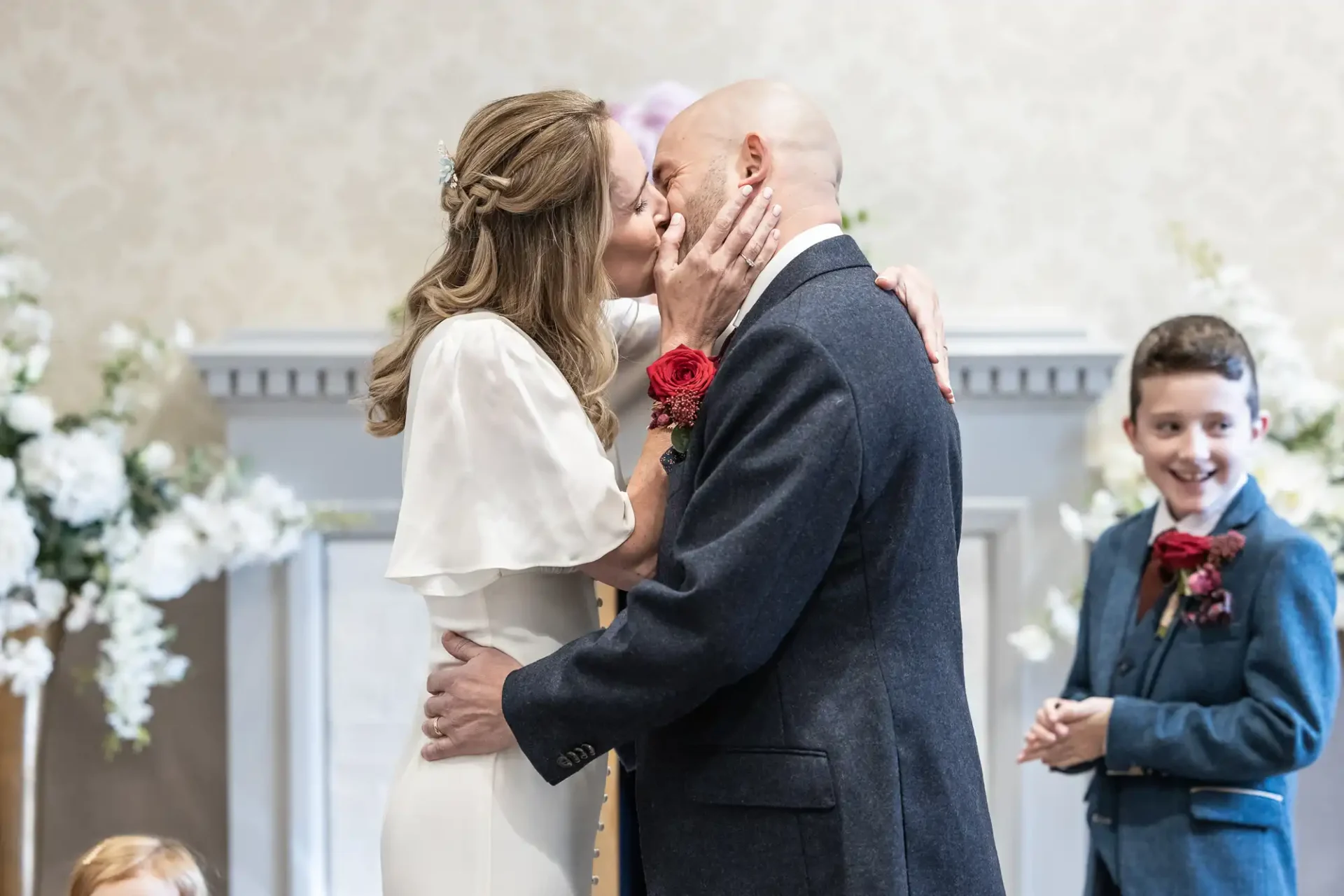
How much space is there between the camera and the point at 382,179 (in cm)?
337

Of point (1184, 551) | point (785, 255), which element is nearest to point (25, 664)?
point (785, 255)

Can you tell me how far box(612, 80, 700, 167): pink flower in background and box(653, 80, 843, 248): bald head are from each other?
97 centimetres

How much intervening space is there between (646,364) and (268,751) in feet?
5.25

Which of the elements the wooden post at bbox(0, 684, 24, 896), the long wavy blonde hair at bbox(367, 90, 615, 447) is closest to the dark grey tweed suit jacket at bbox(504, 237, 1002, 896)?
the long wavy blonde hair at bbox(367, 90, 615, 447)

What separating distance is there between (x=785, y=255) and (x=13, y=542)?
1773 mm

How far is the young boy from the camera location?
2221mm

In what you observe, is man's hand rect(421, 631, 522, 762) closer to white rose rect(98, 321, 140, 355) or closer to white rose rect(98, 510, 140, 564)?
white rose rect(98, 510, 140, 564)

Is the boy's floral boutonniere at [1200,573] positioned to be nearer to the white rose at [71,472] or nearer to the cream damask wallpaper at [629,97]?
the cream damask wallpaper at [629,97]

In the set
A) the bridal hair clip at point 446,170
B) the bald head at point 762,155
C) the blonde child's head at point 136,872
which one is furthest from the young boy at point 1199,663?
the blonde child's head at point 136,872

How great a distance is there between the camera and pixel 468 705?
1.74 meters

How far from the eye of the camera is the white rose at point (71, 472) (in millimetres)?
2816

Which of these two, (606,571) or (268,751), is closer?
(606,571)

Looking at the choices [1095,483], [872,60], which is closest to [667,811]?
[1095,483]

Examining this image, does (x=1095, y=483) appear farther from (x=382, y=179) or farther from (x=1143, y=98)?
(x=382, y=179)
